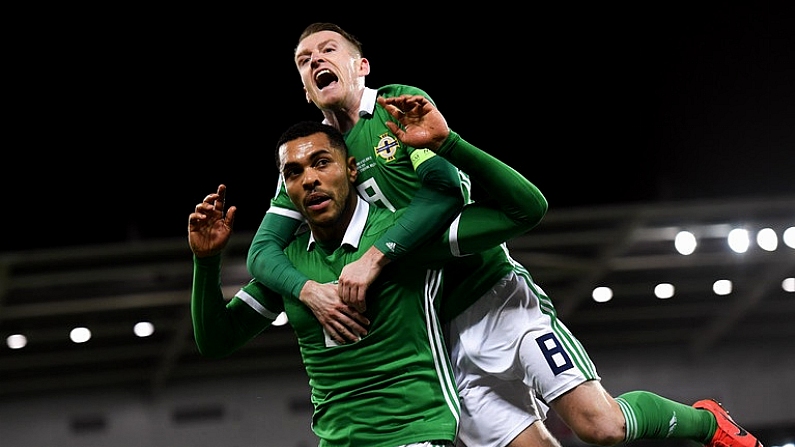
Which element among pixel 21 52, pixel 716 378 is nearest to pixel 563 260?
pixel 716 378

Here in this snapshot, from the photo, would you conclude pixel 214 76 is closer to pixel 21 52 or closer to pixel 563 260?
pixel 21 52

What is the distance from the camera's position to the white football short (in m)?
3.72

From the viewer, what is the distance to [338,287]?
11.0 ft

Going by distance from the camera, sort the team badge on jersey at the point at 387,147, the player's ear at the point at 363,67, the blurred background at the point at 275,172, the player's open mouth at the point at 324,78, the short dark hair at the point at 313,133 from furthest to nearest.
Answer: the blurred background at the point at 275,172 → the player's ear at the point at 363,67 → the player's open mouth at the point at 324,78 → the team badge on jersey at the point at 387,147 → the short dark hair at the point at 313,133

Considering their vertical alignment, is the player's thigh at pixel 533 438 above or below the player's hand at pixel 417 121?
below

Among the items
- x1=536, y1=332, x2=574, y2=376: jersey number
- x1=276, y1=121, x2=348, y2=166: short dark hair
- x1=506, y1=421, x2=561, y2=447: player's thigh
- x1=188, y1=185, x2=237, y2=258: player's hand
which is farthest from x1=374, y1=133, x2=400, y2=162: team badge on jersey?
x1=506, y1=421, x2=561, y2=447: player's thigh

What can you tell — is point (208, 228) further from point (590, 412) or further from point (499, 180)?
point (590, 412)

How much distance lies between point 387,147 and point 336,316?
670 mm

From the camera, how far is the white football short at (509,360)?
372 cm

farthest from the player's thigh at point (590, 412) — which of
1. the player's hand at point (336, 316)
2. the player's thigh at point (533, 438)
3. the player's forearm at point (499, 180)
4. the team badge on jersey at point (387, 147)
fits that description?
the team badge on jersey at point (387, 147)

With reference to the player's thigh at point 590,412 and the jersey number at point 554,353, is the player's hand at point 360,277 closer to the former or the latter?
the jersey number at point 554,353

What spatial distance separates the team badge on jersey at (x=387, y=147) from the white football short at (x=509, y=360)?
61 centimetres

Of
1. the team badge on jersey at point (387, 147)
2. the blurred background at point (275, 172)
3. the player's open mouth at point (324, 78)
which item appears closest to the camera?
the team badge on jersey at point (387, 147)

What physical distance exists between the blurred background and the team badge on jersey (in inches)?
196
